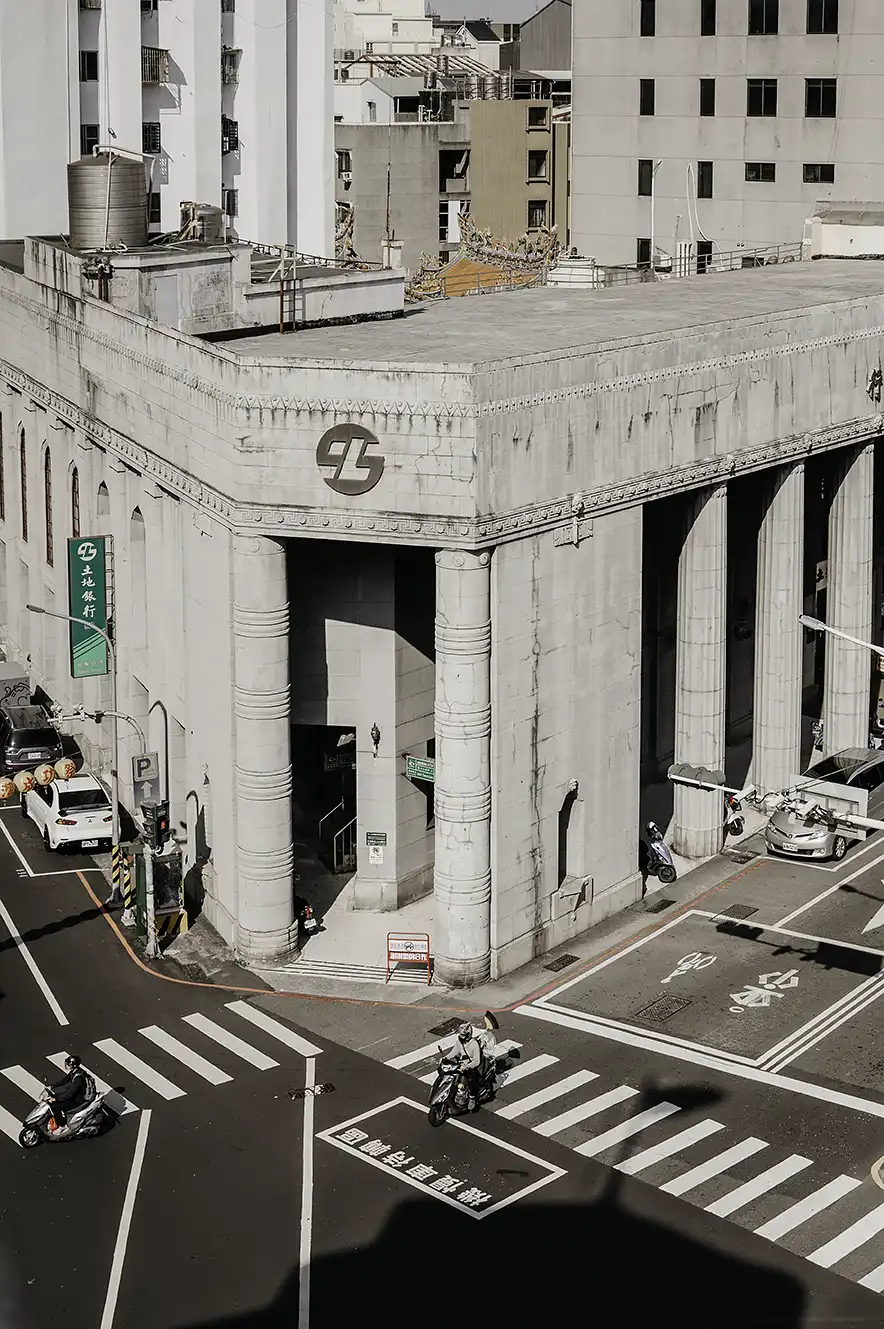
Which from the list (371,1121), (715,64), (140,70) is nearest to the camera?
(371,1121)

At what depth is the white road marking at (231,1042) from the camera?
48.9 meters

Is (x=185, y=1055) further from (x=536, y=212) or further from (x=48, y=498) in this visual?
(x=536, y=212)

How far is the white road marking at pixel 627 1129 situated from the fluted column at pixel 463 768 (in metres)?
8.25

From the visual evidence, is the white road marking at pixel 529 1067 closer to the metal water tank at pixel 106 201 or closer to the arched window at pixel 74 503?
the arched window at pixel 74 503

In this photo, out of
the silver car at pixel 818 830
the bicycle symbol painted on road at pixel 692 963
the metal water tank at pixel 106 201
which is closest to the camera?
the bicycle symbol painted on road at pixel 692 963

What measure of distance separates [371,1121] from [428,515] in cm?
1473

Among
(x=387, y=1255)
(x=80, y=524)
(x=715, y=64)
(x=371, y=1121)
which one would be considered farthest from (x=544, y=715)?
(x=715, y=64)

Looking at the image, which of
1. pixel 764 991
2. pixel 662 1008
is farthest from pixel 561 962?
pixel 764 991

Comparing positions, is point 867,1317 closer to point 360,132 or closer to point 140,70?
point 140,70

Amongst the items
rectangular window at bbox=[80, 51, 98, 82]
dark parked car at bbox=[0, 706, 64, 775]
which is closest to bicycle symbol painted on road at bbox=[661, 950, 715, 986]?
dark parked car at bbox=[0, 706, 64, 775]

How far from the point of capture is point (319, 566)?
183ft

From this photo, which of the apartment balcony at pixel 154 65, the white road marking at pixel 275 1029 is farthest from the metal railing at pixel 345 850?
the apartment balcony at pixel 154 65

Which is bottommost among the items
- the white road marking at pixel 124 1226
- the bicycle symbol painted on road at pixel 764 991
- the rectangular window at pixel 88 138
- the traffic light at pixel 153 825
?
the white road marking at pixel 124 1226

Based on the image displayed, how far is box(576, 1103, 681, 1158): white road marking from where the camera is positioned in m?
44.5
